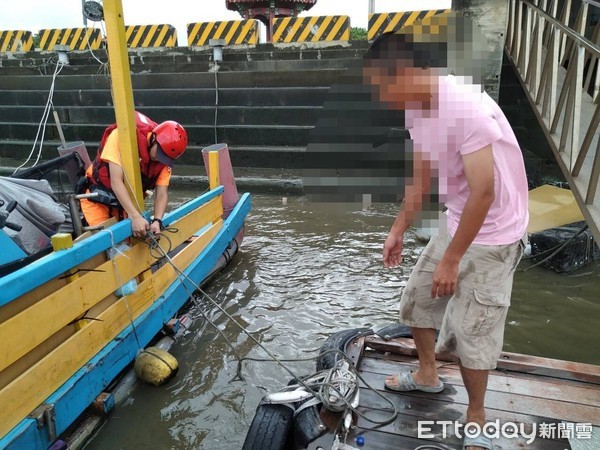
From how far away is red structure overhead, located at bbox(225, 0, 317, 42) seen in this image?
19047 mm

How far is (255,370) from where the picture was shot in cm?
365

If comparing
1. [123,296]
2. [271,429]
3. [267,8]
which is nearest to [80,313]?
[123,296]

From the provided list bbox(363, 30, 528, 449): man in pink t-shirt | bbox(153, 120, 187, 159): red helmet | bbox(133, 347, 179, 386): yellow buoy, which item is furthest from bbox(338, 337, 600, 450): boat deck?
bbox(153, 120, 187, 159): red helmet

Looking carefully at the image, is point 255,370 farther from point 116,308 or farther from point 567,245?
point 567,245

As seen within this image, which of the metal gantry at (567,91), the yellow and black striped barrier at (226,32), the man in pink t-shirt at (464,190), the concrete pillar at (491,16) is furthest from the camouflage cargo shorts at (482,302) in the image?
the yellow and black striped barrier at (226,32)

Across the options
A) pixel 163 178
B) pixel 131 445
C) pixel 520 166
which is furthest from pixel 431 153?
pixel 163 178

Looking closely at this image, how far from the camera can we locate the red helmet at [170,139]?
365 centimetres

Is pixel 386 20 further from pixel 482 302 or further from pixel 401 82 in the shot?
pixel 482 302

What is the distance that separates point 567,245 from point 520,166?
11.5ft

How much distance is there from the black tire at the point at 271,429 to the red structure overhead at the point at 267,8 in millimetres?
18379

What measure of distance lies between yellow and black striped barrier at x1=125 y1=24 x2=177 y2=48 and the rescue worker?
9973 mm

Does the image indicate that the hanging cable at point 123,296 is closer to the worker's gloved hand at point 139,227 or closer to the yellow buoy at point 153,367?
the yellow buoy at point 153,367

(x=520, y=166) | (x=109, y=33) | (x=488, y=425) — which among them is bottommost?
(x=488, y=425)

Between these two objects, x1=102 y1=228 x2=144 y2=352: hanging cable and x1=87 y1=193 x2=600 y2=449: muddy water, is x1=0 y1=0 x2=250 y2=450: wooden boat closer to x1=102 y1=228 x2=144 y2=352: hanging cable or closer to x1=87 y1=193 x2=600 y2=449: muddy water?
x1=102 y1=228 x2=144 y2=352: hanging cable
